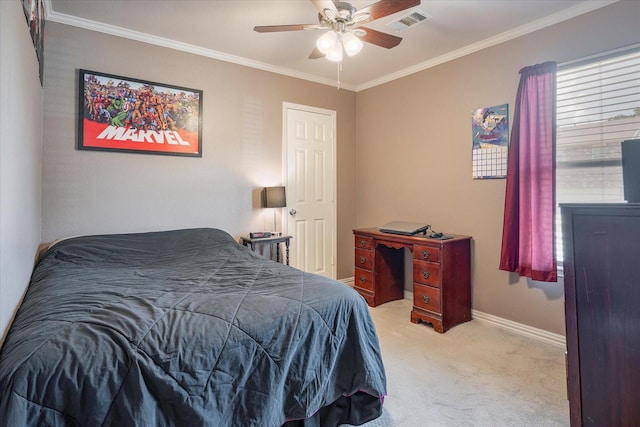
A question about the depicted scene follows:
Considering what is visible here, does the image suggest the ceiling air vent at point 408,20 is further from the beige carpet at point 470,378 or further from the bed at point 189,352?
the beige carpet at point 470,378

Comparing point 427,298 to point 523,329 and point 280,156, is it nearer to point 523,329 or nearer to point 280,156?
point 523,329

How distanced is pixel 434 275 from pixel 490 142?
1321mm

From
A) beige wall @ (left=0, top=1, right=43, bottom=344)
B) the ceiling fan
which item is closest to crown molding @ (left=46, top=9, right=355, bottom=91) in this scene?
beige wall @ (left=0, top=1, right=43, bottom=344)

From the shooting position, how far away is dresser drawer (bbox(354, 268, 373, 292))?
3.58 m

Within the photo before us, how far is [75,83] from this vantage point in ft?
8.67

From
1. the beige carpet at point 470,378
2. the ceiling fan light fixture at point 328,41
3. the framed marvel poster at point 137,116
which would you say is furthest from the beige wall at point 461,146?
the framed marvel poster at point 137,116

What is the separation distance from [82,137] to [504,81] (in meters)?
3.61

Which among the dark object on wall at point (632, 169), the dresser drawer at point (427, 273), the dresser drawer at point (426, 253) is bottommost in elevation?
the dresser drawer at point (427, 273)

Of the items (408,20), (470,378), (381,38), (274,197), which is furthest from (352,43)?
(470,378)

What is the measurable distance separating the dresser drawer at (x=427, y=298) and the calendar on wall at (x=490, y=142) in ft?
3.81

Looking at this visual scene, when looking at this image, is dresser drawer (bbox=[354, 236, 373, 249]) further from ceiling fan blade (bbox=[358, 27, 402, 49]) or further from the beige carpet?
ceiling fan blade (bbox=[358, 27, 402, 49])

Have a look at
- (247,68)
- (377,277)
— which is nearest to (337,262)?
(377,277)

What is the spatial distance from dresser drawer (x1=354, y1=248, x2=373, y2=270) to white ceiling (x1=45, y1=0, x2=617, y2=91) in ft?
6.71

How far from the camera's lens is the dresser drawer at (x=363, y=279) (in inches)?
141
